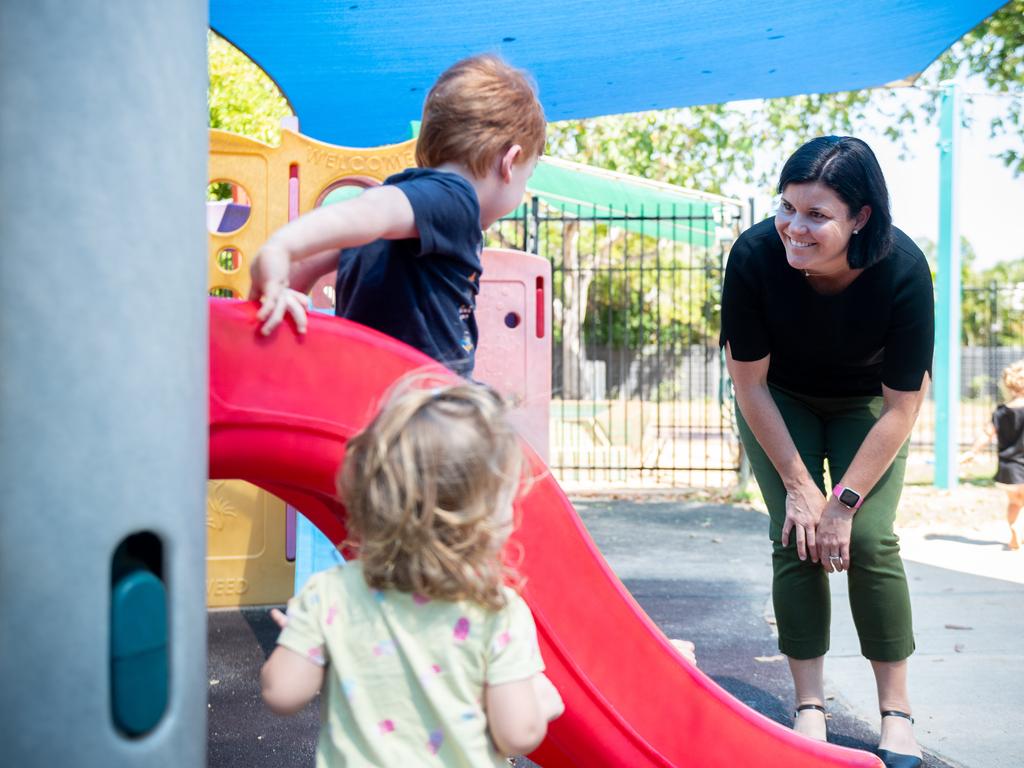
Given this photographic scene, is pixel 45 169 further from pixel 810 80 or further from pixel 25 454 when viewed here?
pixel 810 80

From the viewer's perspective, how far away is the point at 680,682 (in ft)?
6.52

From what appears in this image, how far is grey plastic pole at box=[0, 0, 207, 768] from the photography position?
1.16 metres

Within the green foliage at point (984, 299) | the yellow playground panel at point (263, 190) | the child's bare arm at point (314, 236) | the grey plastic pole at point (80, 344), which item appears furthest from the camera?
the green foliage at point (984, 299)

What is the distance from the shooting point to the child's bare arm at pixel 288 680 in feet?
4.40

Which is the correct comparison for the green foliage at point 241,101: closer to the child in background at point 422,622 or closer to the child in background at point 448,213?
the child in background at point 448,213

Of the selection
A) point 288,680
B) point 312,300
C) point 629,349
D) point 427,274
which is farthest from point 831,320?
point 629,349

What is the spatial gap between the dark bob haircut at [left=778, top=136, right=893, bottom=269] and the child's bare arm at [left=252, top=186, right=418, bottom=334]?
124 centimetres

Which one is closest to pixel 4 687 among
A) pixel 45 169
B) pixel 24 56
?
pixel 45 169

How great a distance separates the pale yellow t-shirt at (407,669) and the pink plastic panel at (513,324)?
3.41 metres

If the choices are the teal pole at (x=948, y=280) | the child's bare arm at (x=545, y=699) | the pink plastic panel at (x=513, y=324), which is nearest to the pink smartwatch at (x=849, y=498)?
the child's bare arm at (x=545, y=699)

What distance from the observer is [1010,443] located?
673 cm

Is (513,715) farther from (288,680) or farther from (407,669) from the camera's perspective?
(288,680)

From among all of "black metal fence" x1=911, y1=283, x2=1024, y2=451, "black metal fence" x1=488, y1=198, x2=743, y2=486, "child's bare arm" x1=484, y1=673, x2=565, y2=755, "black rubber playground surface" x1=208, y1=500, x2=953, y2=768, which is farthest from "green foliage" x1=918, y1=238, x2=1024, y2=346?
"child's bare arm" x1=484, y1=673, x2=565, y2=755

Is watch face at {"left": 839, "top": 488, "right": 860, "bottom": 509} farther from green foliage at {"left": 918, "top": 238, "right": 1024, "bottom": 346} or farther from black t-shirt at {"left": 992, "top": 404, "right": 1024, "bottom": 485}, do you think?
green foliage at {"left": 918, "top": 238, "right": 1024, "bottom": 346}
